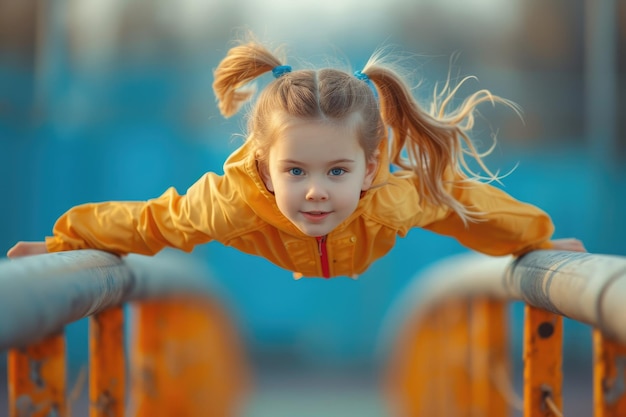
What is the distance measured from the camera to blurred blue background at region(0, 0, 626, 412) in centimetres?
365

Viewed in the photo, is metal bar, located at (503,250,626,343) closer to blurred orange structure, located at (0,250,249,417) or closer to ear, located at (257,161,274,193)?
ear, located at (257,161,274,193)

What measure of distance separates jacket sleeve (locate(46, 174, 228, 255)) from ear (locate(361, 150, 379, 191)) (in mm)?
223

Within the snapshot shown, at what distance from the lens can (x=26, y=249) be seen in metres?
1.20

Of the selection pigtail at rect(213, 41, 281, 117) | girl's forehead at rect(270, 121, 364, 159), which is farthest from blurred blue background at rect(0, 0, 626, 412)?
girl's forehead at rect(270, 121, 364, 159)

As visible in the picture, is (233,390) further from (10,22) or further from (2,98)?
(10,22)

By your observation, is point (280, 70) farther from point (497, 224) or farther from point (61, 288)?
point (61, 288)

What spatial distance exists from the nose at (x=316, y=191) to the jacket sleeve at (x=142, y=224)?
16cm

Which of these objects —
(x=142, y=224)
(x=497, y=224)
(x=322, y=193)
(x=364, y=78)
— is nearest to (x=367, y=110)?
(x=364, y=78)

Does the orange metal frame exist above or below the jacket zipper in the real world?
below

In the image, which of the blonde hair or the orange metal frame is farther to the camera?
the blonde hair

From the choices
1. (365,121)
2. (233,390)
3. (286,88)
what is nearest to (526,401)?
(365,121)

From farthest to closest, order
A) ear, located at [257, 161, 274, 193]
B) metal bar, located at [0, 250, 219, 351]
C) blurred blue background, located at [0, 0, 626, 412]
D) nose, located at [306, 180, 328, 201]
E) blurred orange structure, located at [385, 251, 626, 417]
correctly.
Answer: blurred blue background, located at [0, 0, 626, 412] → ear, located at [257, 161, 274, 193] → nose, located at [306, 180, 328, 201] → blurred orange structure, located at [385, 251, 626, 417] → metal bar, located at [0, 250, 219, 351]

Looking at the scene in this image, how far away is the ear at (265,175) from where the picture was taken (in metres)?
1.24

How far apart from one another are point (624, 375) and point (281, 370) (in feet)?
9.19
